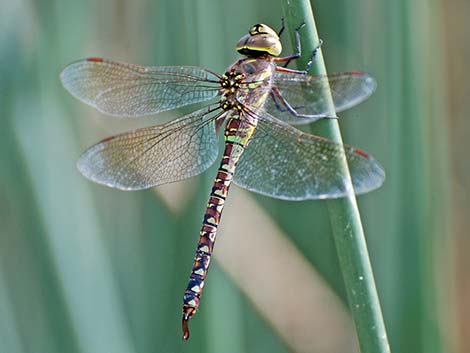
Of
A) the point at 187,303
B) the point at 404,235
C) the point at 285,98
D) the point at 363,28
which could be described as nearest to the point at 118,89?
the point at 285,98

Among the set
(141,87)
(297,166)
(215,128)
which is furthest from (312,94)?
(141,87)

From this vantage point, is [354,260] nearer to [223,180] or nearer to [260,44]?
[223,180]

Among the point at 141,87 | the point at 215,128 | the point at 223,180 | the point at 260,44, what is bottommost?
the point at 223,180

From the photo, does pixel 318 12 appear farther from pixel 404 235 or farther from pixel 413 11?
pixel 404 235

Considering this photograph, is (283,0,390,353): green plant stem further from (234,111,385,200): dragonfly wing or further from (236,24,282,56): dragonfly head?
(236,24,282,56): dragonfly head

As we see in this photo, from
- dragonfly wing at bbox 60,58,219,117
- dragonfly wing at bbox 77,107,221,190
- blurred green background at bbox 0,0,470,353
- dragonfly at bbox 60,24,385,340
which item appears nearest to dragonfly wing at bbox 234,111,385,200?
dragonfly at bbox 60,24,385,340

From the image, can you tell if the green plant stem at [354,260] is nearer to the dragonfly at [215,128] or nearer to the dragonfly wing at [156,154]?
the dragonfly at [215,128]
